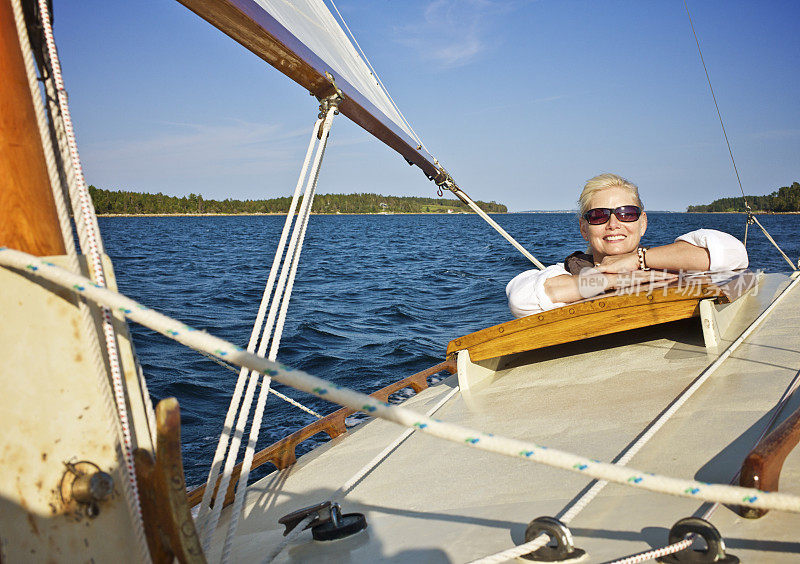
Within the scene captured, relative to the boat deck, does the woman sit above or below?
above

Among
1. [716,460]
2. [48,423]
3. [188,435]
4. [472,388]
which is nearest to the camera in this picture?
[48,423]

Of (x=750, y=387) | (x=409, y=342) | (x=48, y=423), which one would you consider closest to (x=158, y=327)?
(x=48, y=423)

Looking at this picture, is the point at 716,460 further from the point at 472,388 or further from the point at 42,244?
the point at 42,244

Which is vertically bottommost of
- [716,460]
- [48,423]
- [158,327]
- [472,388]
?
[472,388]

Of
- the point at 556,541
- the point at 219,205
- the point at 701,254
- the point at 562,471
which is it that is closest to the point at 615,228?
the point at 701,254

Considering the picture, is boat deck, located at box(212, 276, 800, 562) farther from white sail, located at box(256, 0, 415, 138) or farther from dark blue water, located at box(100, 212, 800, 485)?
dark blue water, located at box(100, 212, 800, 485)

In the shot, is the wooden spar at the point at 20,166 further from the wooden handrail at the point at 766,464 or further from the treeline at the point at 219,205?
the treeline at the point at 219,205

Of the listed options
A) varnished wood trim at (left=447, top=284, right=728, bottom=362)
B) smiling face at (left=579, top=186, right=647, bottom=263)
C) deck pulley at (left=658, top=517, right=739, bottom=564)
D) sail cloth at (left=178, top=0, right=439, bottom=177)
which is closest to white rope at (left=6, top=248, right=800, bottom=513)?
deck pulley at (left=658, top=517, right=739, bottom=564)

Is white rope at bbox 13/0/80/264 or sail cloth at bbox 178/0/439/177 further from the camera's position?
sail cloth at bbox 178/0/439/177

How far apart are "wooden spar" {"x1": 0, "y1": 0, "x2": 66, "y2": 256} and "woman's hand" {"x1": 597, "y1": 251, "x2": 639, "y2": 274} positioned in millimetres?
2075

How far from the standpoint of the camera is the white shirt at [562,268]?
227cm

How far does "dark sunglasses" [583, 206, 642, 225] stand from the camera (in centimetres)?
239

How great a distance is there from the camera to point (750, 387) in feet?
6.44

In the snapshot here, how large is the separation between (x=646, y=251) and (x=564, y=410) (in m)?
0.79
